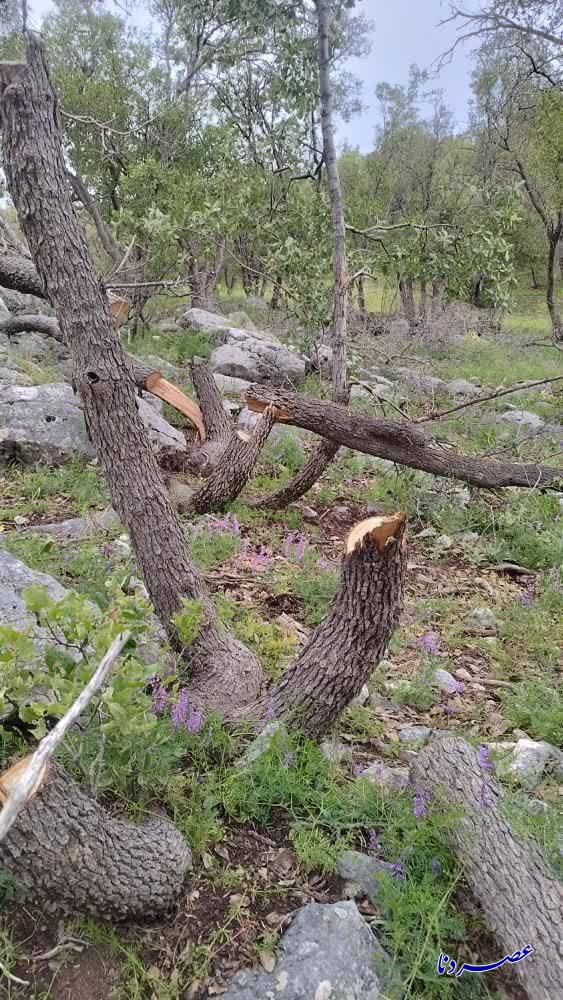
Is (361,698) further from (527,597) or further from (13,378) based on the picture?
(13,378)

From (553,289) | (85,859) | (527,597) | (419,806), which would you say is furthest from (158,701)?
(553,289)

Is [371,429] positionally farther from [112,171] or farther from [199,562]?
[112,171]

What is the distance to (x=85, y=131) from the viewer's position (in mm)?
14172

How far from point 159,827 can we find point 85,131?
16047 mm

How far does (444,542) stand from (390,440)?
3.58ft

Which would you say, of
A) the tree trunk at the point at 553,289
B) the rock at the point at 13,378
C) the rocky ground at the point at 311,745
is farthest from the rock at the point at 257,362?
the tree trunk at the point at 553,289

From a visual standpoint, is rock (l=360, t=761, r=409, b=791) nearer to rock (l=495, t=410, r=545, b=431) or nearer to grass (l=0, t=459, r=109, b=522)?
grass (l=0, t=459, r=109, b=522)

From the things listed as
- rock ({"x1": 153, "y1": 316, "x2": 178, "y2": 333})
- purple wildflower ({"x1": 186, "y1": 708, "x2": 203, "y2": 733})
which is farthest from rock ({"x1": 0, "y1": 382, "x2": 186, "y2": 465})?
rock ({"x1": 153, "y1": 316, "x2": 178, "y2": 333})

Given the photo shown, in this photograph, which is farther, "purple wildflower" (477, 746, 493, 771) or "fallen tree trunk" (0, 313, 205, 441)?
"fallen tree trunk" (0, 313, 205, 441)

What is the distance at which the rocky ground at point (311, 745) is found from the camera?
1.84 metres

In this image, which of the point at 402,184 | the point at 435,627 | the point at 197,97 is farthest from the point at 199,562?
the point at 402,184

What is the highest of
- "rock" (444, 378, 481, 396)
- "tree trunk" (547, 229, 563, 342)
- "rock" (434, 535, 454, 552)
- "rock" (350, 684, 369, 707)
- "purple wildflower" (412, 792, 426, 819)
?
"tree trunk" (547, 229, 563, 342)

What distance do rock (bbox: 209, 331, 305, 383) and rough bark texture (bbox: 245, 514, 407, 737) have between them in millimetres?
7558

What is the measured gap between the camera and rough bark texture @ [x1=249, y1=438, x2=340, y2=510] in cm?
554
